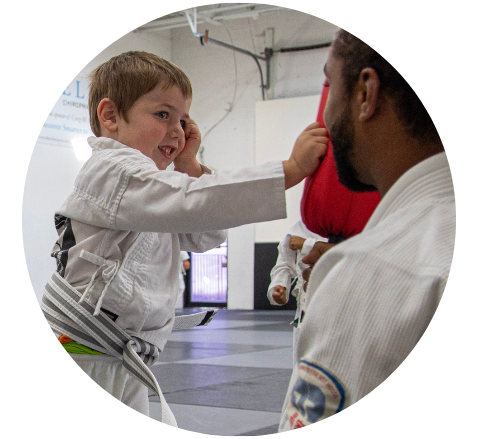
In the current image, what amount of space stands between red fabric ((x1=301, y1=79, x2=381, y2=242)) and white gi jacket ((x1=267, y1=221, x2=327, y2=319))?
0.01 m

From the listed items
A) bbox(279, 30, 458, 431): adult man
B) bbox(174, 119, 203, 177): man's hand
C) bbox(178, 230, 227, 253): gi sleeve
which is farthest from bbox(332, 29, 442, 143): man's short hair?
bbox(178, 230, 227, 253): gi sleeve

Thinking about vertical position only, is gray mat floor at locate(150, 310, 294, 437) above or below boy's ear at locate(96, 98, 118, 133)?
below

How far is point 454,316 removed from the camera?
2.68 ft

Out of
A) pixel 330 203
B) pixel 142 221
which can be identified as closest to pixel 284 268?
pixel 330 203

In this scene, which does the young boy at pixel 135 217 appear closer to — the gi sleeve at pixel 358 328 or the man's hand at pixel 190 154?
the man's hand at pixel 190 154

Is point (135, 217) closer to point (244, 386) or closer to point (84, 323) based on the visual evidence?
point (84, 323)

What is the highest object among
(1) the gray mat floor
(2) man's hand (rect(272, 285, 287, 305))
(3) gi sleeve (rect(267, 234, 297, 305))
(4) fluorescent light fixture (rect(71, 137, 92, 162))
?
(4) fluorescent light fixture (rect(71, 137, 92, 162))

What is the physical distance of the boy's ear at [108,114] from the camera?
109 cm

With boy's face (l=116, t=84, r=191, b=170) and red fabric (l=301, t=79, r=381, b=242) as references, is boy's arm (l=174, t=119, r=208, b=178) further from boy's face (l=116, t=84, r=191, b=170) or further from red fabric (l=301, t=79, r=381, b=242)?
red fabric (l=301, t=79, r=381, b=242)

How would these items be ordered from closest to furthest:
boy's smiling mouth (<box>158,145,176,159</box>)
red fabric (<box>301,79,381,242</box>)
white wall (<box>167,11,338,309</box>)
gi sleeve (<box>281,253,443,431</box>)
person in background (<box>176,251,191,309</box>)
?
gi sleeve (<box>281,253,443,431</box>)
red fabric (<box>301,79,381,242</box>)
white wall (<box>167,11,338,309</box>)
boy's smiling mouth (<box>158,145,176,159</box>)
person in background (<box>176,251,191,309</box>)

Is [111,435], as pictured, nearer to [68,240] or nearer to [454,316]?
[68,240]

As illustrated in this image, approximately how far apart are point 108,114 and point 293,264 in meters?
0.46

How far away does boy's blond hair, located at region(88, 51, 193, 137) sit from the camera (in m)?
1.00

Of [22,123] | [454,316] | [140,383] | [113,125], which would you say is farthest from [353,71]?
[140,383]
